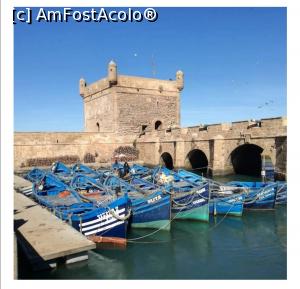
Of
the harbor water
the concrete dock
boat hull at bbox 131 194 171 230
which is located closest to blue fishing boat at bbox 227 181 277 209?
the harbor water

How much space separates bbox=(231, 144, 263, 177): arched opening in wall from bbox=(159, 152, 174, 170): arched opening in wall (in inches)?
267

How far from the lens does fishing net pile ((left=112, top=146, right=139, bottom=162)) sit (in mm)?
28578

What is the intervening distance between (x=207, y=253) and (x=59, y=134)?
20.4 metres

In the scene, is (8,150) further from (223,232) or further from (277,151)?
(277,151)

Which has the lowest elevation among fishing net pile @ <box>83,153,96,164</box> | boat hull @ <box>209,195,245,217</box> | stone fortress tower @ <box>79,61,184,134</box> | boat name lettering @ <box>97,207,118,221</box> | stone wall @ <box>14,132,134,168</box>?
boat hull @ <box>209,195,245,217</box>

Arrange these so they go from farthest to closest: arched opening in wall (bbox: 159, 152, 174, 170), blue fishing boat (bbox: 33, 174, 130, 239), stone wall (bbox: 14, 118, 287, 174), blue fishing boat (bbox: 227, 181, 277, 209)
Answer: arched opening in wall (bbox: 159, 152, 174, 170) → stone wall (bbox: 14, 118, 287, 174) → blue fishing boat (bbox: 227, 181, 277, 209) → blue fishing boat (bbox: 33, 174, 130, 239)

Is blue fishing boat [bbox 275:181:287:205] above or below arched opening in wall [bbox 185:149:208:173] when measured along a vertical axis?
below

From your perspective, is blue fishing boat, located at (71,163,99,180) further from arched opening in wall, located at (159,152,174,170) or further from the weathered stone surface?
arched opening in wall, located at (159,152,174,170)

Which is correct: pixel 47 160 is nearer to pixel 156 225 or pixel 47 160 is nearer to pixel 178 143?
pixel 178 143

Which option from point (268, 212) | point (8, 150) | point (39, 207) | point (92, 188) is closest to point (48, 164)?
point (92, 188)

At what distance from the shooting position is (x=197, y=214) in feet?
38.2

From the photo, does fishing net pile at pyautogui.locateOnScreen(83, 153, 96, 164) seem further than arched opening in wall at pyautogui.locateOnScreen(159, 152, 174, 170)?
No

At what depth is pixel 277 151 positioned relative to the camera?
655 inches

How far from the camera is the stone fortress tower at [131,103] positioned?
29312 millimetres
